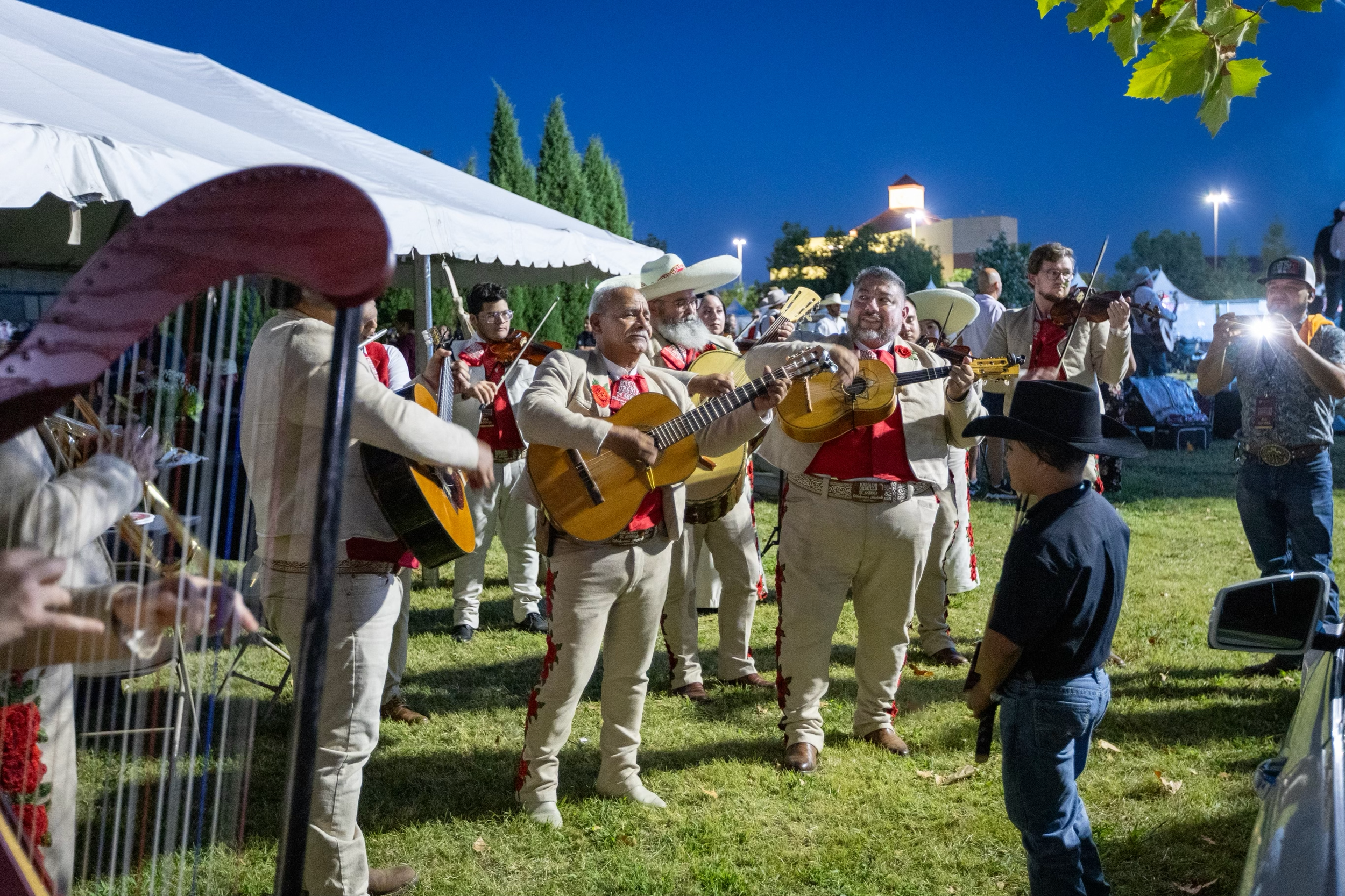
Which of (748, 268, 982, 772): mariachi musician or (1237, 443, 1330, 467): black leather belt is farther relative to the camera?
(1237, 443, 1330, 467): black leather belt

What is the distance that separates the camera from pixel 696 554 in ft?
18.9

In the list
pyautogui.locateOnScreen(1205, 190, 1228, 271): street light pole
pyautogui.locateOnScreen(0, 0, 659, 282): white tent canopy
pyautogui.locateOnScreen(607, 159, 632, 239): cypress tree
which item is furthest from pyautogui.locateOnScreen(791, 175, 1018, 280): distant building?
pyautogui.locateOnScreen(0, 0, 659, 282): white tent canopy

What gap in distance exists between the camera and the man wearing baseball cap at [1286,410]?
524 cm

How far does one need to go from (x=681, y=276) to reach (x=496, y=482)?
1.78 m

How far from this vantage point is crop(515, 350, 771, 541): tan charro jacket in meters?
3.73

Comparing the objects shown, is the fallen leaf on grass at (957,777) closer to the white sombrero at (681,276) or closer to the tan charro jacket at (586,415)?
the tan charro jacket at (586,415)

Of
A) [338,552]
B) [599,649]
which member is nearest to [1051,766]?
[599,649]

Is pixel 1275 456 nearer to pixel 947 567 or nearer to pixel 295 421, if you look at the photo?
pixel 947 567

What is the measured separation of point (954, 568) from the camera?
642 centimetres

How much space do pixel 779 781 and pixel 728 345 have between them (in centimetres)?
273

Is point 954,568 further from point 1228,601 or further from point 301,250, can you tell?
point 301,250

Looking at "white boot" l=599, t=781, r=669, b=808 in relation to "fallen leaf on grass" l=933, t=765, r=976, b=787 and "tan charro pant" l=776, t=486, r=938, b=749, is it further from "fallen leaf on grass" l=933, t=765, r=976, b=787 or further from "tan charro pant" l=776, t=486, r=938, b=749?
"fallen leaf on grass" l=933, t=765, r=976, b=787

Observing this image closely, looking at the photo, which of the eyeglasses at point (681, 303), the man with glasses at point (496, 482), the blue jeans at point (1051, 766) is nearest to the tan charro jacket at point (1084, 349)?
the eyeglasses at point (681, 303)

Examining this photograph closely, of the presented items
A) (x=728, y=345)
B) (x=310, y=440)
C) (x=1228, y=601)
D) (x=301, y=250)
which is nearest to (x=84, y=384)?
(x=301, y=250)
